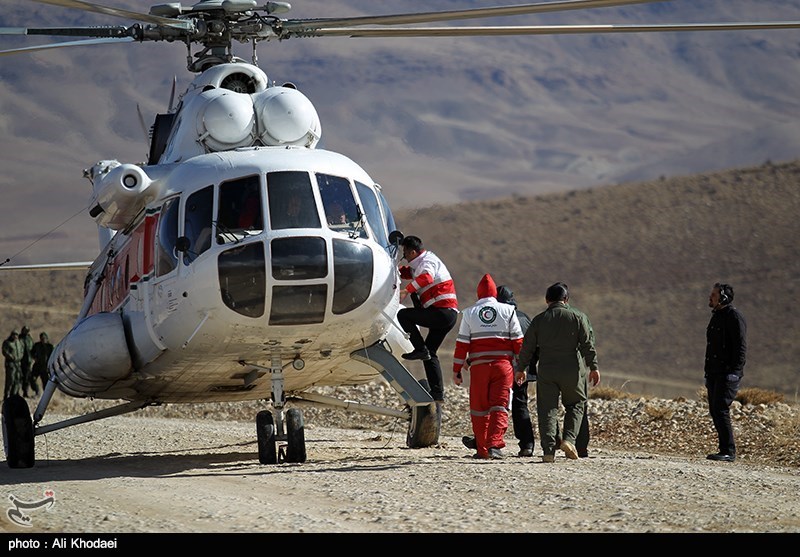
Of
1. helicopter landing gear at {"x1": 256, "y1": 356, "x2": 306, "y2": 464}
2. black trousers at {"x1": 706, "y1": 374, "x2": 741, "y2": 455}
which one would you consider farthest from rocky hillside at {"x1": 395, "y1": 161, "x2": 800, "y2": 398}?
helicopter landing gear at {"x1": 256, "y1": 356, "x2": 306, "y2": 464}

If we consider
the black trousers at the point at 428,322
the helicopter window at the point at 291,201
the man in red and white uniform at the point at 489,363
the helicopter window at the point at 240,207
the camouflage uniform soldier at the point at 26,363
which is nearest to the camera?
the helicopter window at the point at 291,201

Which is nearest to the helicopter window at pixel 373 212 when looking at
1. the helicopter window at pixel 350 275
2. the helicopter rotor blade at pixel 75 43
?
the helicopter window at pixel 350 275

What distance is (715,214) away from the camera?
7712 cm

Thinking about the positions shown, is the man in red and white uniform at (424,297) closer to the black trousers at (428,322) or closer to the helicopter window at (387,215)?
the black trousers at (428,322)

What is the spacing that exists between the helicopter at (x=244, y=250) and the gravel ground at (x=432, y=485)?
31.9 inches

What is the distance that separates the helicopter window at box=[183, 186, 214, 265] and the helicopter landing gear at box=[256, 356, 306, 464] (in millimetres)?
1585

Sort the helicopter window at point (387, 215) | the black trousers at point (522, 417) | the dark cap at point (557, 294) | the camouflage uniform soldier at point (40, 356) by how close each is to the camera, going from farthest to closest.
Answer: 1. the camouflage uniform soldier at point (40, 356)
2. the black trousers at point (522, 417)
3. the helicopter window at point (387, 215)
4. the dark cap at point (557, 294)

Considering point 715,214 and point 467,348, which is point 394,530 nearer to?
point 467,348

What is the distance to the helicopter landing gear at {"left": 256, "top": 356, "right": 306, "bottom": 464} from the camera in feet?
41.0

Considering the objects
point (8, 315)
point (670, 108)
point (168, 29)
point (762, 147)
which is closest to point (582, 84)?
point (670, 108)

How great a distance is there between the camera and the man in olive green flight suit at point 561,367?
41.3 feet

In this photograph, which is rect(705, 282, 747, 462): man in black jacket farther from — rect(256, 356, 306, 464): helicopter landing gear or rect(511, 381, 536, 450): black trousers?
rect(256, 356, 306, 464): helicopter landing gear

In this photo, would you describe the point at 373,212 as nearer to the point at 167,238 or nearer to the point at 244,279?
the point at 244,279

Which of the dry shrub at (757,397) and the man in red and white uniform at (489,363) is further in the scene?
the dry shrub at (757,397)
